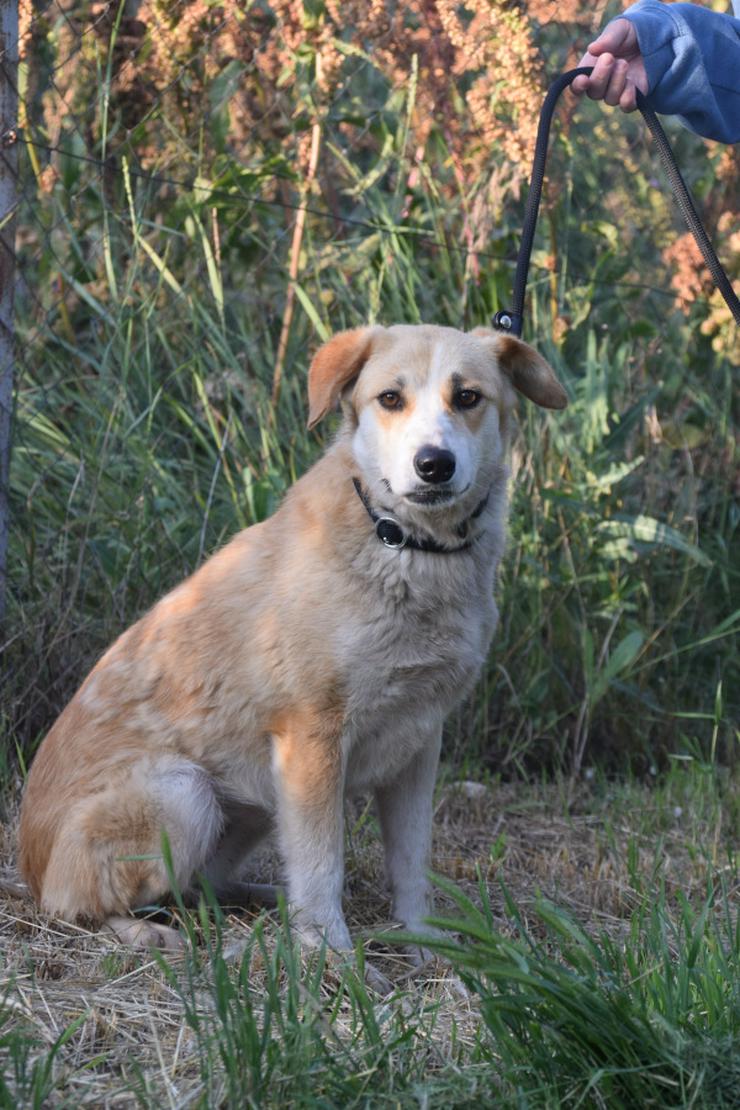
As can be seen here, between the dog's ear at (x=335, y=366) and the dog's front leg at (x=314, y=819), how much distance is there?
2.26ft

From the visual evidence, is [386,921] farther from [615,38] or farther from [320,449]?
[615,38]

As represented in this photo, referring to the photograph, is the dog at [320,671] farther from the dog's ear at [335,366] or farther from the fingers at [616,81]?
the fingers at [616,81]

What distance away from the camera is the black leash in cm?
280

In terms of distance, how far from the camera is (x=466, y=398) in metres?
2.81

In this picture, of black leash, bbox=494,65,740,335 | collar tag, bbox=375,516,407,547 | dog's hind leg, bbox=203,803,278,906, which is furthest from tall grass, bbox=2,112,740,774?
collar tag, bbox=375,516,407,547

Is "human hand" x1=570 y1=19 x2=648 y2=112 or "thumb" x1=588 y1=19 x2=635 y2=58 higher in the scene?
"thumb" x1=588 y1=19 x2=635 y2=58

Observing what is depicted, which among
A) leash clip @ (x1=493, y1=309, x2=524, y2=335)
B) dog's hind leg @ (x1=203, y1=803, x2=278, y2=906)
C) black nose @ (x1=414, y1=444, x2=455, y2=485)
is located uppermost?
leash clip @ (x1=493, y1=309, x2=524, y2=335)

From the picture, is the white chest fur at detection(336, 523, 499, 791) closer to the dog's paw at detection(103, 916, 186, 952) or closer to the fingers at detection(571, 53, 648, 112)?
the dog's paw at detection(103, 916, 186, 952)

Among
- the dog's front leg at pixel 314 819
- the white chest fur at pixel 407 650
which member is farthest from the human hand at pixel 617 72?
the dog's front leg at pixel 314 819

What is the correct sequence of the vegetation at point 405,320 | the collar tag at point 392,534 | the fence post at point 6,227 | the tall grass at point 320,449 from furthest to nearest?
the tall grass at point 320,449
the vegetation at point 405,320
the fence post at point 6,227
the collar tag at point 392,534

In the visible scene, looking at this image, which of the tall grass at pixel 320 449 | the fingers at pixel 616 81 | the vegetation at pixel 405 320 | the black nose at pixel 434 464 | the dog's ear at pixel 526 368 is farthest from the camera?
the tall grass at pixel 320 449

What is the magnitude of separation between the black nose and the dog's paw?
107cm

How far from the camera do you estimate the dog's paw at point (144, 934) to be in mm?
2607

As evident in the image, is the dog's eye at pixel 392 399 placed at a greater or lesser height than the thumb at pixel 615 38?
lesser
